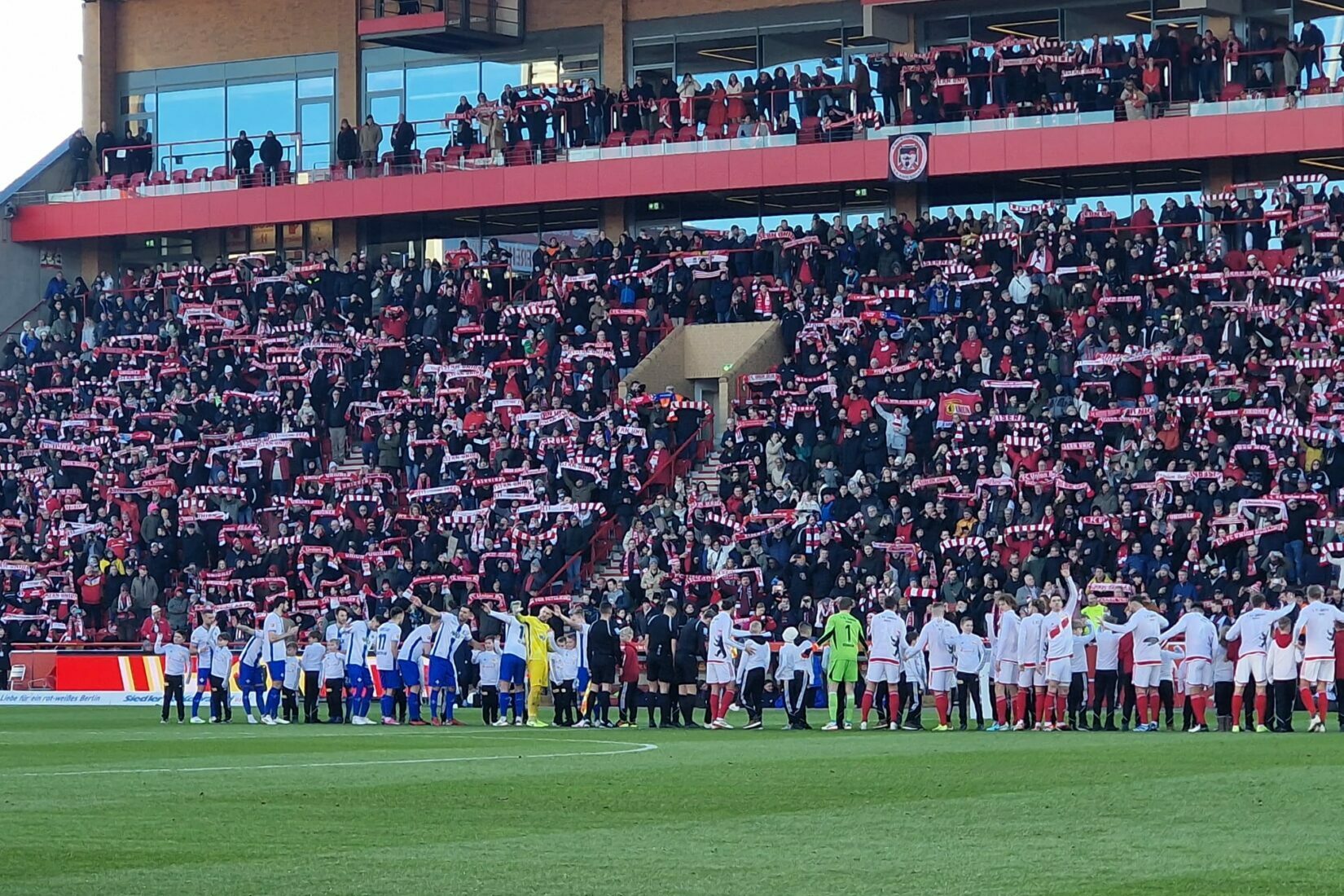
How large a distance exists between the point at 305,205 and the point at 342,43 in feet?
15.4

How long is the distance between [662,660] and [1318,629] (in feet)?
25.8

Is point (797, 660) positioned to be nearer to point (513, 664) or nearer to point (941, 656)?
point (941, 656)

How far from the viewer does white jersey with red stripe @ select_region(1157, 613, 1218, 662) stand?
2569cm

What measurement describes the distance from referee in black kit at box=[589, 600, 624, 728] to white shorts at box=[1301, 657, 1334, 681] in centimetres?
845

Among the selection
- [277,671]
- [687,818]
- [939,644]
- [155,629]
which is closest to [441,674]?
[277,671]

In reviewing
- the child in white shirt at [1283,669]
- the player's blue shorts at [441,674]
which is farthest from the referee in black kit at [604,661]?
the child in white shirt at [1283,669]

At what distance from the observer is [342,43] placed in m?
54.3

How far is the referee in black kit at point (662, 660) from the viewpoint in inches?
1118

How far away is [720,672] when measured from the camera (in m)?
28.4

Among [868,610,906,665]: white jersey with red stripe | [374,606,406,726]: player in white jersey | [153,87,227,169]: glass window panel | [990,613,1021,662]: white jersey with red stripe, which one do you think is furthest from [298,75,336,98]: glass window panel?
[990,613,1021,662]: white jersey with red stripe

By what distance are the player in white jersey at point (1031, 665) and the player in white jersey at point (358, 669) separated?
8.59m

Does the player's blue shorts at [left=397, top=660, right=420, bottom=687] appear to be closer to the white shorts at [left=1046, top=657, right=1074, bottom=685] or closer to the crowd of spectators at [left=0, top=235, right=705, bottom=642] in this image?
the crowd of spectators at [left=0, top=235, right=705, bottom=642]

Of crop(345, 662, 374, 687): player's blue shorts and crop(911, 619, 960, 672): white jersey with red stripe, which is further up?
crop(911, 619, 960, 672): white jersey with red stripe

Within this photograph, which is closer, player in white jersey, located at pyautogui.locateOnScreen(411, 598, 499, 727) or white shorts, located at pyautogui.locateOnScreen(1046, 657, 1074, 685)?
white shorts, located at pyautogui.locateOnScreen(1046, 657, 1074, 685)
